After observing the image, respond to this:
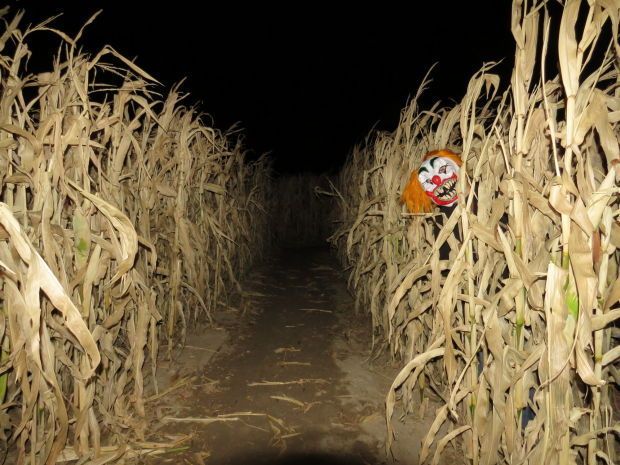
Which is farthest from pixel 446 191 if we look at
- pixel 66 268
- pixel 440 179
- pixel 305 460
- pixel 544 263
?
pixel 66 268

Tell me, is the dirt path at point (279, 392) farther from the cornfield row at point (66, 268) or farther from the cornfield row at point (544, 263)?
the cornfield row at point (544, 263)

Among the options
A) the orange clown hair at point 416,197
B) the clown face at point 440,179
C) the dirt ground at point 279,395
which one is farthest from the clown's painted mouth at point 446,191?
the dirt ground at point 279,395

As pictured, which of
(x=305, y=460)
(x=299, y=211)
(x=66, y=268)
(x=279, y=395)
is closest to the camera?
(x=66, y=268)

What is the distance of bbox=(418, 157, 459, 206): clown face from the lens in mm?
2537

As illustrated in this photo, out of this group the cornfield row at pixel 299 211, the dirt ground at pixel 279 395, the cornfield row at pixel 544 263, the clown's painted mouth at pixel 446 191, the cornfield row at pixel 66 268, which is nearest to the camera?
the cornfield row at pixel 544 263

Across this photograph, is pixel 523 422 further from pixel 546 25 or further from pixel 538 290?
pixel 546 25

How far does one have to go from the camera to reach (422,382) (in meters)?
2.60

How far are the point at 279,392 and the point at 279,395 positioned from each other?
47 mm

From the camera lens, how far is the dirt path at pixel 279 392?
2322 millimetres

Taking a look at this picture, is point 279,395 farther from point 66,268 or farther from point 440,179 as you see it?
point 440,179

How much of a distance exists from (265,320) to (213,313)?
611mm

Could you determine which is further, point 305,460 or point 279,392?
point 279,392

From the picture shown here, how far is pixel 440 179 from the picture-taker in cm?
255

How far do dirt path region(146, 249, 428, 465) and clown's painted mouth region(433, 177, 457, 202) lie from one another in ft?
5.04
